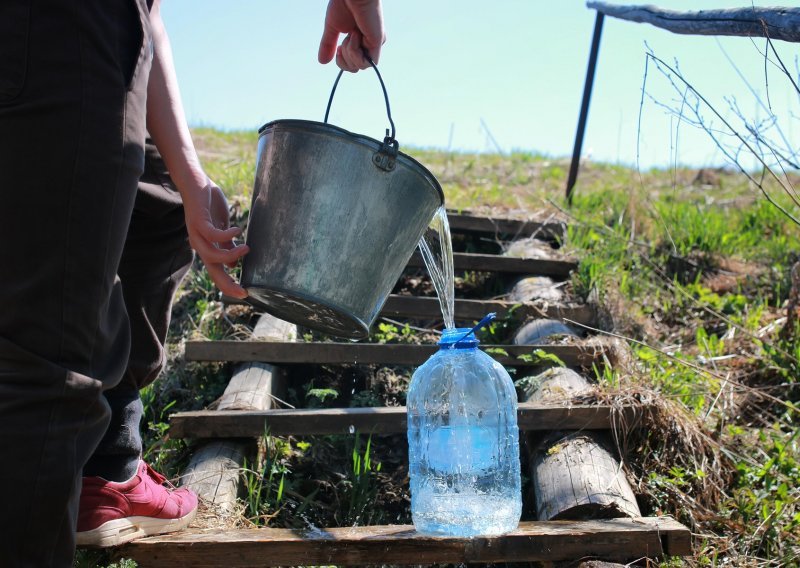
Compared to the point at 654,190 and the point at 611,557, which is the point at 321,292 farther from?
the point at 654,190

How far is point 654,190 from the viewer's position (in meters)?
7.87

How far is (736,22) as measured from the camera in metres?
2.53

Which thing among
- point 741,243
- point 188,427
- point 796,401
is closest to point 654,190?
point 741,243

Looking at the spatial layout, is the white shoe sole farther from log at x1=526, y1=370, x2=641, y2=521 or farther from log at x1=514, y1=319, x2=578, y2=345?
log at x1=514, y1=319, x2=578, y2=345

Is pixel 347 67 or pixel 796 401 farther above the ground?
pixel 347 67

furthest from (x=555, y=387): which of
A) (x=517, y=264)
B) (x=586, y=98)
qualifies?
(x=586, y=98)

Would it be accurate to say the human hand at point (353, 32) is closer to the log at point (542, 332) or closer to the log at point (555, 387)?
the log at point (555, 387)

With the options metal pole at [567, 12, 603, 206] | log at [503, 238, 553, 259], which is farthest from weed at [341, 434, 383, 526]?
metal pole at [567, 12, 603, 206]

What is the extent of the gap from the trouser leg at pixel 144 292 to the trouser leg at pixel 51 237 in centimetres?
67

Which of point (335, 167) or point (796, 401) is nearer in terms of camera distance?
point (335, 167)

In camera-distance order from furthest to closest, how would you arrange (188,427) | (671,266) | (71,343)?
(671,266) < (188,427) < (71,343)

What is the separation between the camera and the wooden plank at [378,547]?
2.14m

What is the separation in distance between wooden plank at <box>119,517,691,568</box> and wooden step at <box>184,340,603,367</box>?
127cm

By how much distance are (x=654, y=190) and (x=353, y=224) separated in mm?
6369
